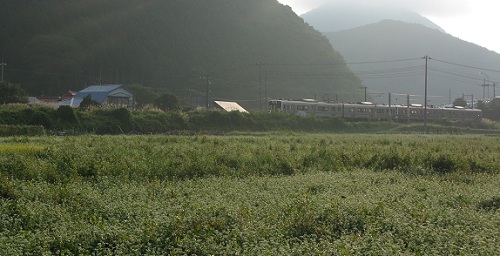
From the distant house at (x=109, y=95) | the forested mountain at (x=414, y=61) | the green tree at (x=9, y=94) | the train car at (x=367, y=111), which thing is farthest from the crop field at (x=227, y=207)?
the forested mountain at (x=414, y=61)

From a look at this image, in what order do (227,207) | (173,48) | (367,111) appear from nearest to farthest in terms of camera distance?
(227,207) → (367,111) → (173,48)

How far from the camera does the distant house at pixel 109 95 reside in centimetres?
5222

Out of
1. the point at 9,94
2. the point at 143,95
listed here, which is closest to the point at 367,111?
the point at 143,95

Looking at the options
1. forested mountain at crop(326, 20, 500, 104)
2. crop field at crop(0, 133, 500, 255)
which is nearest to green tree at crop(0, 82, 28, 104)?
crop field at crop(0, 133, 500, 255)

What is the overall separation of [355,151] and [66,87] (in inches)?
2259

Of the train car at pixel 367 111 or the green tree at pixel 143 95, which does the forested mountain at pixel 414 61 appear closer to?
the train car at pixel 367 111

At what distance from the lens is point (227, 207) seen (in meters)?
9.94

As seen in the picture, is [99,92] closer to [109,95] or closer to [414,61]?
[109,95]

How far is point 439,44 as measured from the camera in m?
187

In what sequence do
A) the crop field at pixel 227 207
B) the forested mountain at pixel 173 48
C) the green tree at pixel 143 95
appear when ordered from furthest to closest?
1. the forested mountain at pixel 173 48
2. the green tree at pixel 143 95
3. the crop field at pixel 227 207

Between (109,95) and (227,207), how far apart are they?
45743 mm

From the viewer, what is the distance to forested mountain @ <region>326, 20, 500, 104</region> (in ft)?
521

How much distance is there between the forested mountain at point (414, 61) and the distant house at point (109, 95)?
10471 centimetres

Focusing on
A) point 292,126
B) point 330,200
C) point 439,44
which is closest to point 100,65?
point 292,126
